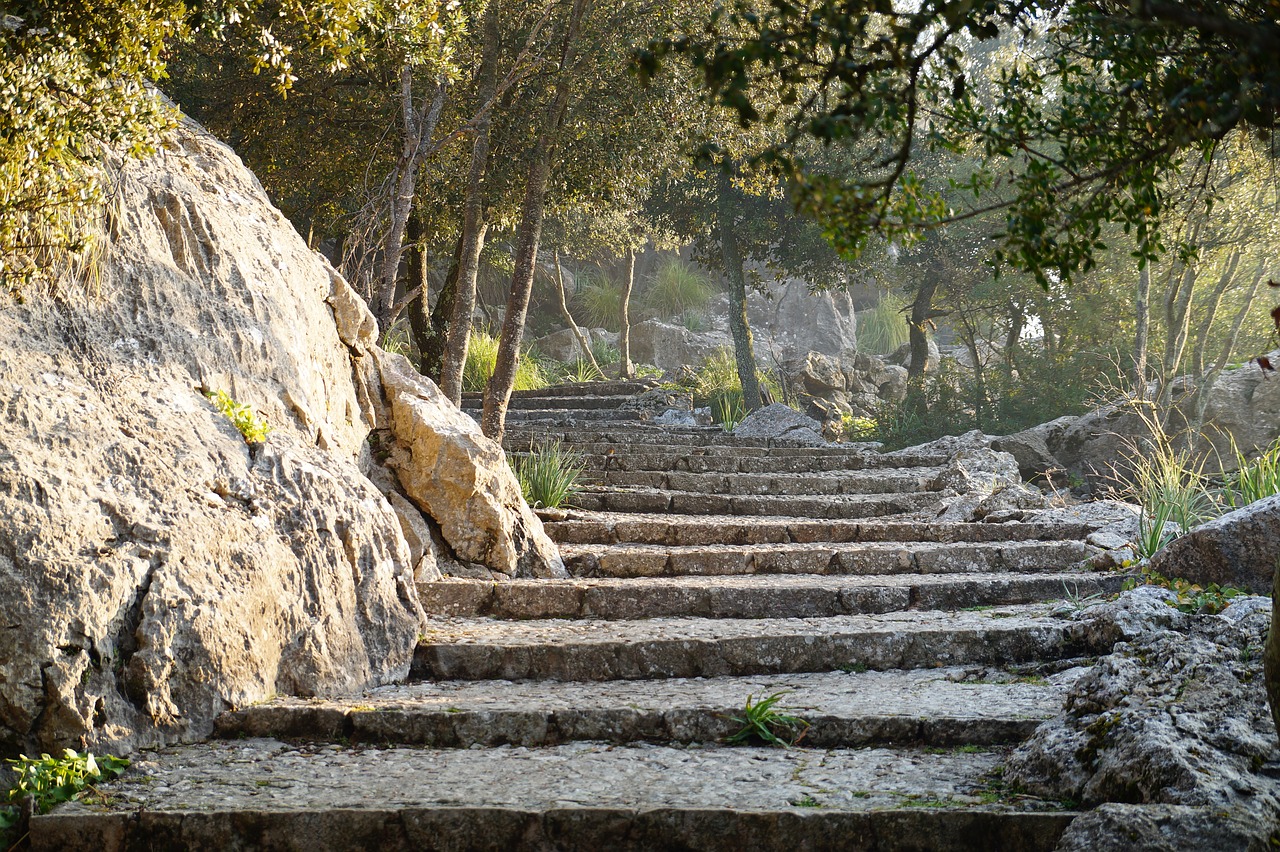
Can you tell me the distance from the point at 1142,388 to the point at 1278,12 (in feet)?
28.5

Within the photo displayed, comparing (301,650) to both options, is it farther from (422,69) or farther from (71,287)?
(422,69)

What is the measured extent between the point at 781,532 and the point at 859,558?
919 millimetres

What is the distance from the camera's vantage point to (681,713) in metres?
3.98

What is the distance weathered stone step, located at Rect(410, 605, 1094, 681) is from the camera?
483 centimetres

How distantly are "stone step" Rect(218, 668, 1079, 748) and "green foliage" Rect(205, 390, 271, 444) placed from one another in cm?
124

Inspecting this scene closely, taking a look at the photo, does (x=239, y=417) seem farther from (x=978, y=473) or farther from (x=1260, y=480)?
(x=978, y=473)

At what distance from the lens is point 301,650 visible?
4.31 meters

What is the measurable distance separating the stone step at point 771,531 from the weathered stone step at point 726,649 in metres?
2.15

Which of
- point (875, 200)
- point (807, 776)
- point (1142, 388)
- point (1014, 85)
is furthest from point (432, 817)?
point (1142, 388)

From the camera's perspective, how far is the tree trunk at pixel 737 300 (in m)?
16.1

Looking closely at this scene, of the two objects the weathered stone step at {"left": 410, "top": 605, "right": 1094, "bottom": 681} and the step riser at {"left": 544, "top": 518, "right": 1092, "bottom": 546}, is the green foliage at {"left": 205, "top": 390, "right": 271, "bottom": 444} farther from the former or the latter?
the step riser at {"left": 544, "top": 518, "right": 1092, "bottom": 546}

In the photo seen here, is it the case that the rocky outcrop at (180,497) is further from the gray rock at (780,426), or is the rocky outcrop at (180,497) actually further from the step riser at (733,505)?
the gray rock at (780,426)

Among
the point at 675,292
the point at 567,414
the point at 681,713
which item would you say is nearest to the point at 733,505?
the point at 681,713

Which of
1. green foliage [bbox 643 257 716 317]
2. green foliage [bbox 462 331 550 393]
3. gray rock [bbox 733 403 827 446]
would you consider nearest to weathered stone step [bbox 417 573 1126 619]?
gray rock [bbox 733 403 827 446]
